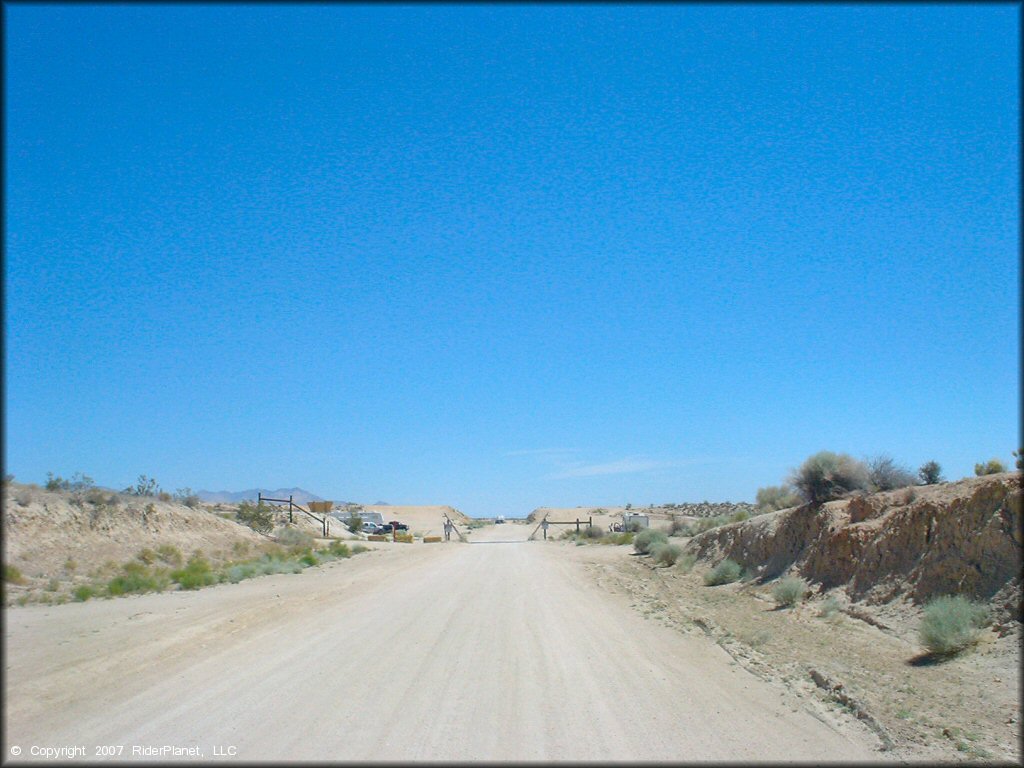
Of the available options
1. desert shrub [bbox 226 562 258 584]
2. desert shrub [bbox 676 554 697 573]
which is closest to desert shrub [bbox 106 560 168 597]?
desert shrub [bbox 226 562 258 584]

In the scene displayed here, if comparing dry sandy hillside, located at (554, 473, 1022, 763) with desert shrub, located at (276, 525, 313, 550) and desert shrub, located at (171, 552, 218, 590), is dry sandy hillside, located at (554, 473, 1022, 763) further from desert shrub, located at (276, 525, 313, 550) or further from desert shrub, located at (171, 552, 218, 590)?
desert shrub, located at (276, 525, 313, 550)

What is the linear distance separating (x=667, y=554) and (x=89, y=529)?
2419cm

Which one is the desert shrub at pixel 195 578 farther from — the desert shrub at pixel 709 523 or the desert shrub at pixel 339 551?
the desert shrub at pixel 709 523

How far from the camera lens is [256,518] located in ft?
164

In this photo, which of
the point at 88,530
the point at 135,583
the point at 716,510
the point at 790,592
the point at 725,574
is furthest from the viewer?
the point at 716,510

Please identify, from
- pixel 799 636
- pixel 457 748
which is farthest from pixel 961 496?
pixel 457 748

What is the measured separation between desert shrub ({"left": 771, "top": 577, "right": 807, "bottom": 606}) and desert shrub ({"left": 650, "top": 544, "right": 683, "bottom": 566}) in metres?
14.6

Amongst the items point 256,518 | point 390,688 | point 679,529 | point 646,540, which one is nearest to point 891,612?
point 390,688

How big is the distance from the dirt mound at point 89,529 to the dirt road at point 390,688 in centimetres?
886

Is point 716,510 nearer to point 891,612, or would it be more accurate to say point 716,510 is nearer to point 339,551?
point 339,551

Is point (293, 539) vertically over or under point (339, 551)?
over

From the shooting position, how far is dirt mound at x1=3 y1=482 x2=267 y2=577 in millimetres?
27203

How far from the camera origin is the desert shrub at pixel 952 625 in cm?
1306

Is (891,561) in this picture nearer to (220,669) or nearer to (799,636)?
(799,636)
